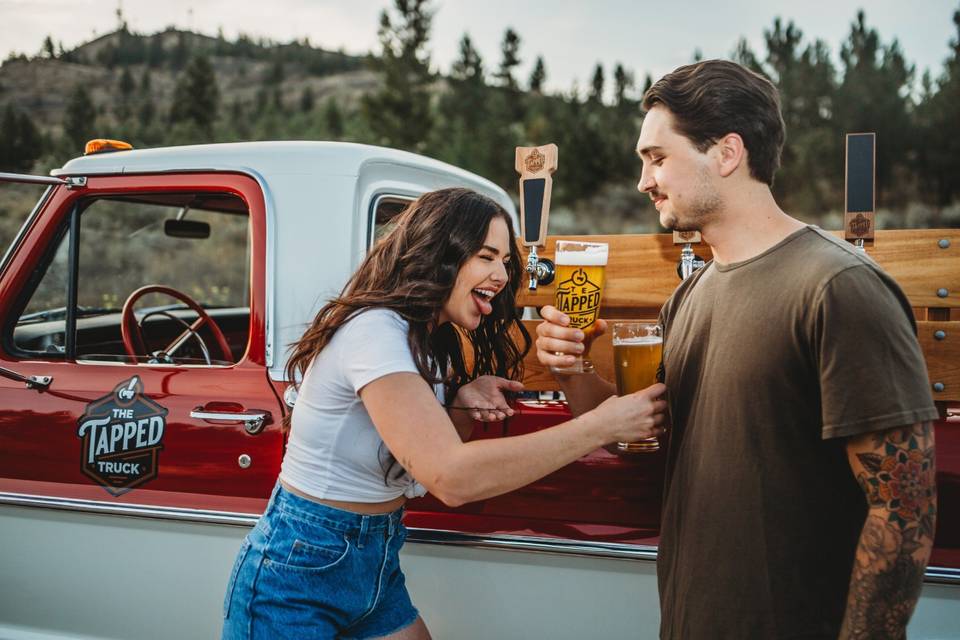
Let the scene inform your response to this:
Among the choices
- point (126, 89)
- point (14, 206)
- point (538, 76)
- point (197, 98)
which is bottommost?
point (14, 206)

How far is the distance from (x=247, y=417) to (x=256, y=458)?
0.12 m

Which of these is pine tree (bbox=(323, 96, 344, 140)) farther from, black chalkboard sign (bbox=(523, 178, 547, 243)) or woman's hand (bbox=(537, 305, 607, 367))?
woman's hand (bbox=(537, 305, 607, 367))

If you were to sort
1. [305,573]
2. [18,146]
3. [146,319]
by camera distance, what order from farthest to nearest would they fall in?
[18,146]
[146,319]
[305,573]

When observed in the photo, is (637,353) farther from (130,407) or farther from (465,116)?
(465,116)

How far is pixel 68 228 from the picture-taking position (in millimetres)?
2430

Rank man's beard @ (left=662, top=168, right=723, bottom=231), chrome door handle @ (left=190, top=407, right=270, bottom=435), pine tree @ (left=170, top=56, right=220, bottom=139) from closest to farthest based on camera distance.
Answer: man's beard @ (left=662, top=168, right=723, bottom=231) → chrome door handle @ (left=190, top=407, right=270, bottom=435) → pine tree @ (left=170, top=56, right=220, bottom=139)

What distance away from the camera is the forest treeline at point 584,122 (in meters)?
20.5

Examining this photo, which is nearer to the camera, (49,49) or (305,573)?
(305,573)

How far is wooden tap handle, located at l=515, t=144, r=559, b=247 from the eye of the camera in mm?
1975

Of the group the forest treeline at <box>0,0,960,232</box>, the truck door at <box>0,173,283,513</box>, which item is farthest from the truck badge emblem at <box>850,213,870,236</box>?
the forest treeline at <box>0,0,960,232</box>

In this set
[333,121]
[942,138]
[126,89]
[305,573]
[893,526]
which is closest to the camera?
[893,526]

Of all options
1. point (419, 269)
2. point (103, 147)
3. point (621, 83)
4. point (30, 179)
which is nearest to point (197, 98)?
point (621, 83)

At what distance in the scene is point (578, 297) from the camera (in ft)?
5.41

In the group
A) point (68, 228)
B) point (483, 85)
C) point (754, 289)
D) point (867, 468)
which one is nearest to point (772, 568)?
point (867, 468)
